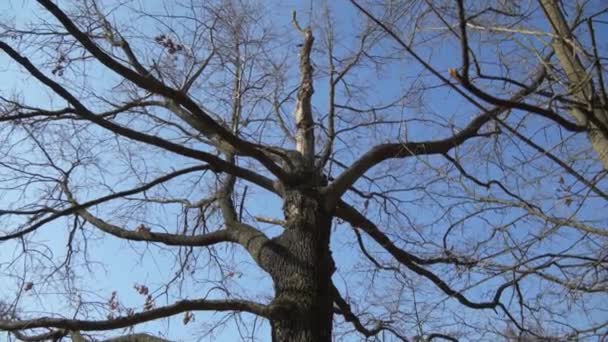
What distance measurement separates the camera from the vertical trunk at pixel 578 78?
2.45 meters

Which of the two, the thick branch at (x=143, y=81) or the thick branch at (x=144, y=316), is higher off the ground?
the thick branch at (x=143, y=81)

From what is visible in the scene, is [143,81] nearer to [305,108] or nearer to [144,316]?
[144,316]

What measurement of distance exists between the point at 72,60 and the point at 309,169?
226cm

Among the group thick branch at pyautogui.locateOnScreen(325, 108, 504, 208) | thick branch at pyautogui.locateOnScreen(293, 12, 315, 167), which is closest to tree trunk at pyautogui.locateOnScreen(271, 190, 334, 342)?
thick branch at pyautogui.locateOnScreen(325, 108, 504, 208)

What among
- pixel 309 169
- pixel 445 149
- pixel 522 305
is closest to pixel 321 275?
pixel 309 169

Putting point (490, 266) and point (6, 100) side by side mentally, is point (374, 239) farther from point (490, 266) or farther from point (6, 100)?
point (6, 100)

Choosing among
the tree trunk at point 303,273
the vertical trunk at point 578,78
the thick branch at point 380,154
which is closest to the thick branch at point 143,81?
the tree trunk at point 303,273

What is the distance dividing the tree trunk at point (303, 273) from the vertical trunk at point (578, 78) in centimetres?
196

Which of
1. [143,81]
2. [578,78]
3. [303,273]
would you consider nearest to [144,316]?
[303,273]

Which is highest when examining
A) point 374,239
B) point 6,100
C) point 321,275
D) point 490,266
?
point 6,100

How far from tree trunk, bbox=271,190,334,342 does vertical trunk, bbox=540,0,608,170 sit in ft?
6.43

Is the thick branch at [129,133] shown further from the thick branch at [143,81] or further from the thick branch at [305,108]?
the thick branch at [305,108]

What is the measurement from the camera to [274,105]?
20.4 feet

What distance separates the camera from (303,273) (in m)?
3.88
